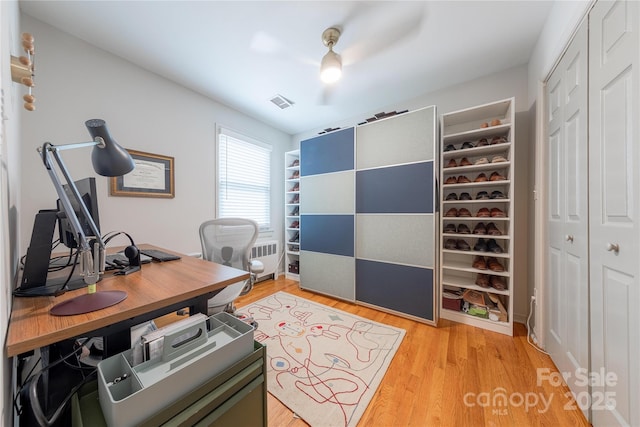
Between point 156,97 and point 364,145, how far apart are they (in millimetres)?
2329

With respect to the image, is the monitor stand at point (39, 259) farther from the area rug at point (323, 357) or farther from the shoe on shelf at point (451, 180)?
the shoe on shelf at point (451, 180)

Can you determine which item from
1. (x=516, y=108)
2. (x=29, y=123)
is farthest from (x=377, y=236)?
(x=29, y=123)

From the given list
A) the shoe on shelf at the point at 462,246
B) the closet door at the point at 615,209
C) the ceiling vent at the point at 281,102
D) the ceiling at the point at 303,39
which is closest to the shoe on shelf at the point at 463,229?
the shoe on shelf at the point at 462,246

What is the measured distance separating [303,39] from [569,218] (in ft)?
7.65

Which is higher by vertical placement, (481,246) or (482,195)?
(482,195)

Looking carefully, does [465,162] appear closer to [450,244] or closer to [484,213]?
[484,213]

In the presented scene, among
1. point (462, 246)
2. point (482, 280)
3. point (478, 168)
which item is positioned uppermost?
point (478, 168)

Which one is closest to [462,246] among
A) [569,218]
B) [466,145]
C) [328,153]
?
[569,218]

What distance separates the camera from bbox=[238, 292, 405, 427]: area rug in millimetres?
1265

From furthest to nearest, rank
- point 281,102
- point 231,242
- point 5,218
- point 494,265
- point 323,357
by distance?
1. point 281,102
2. point 494,265
3. point 231,242
4. point 323,357
5. point 5,218

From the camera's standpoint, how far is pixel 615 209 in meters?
0.99

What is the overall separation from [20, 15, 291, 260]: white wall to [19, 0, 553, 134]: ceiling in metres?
0.15

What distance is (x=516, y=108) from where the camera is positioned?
2193 mm

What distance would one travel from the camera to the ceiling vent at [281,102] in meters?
2.71
